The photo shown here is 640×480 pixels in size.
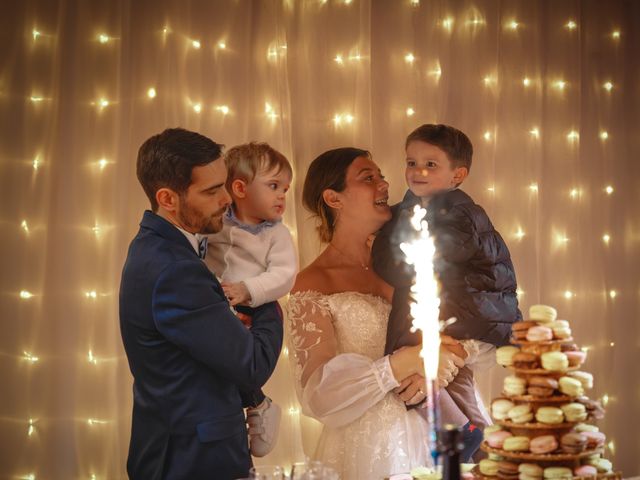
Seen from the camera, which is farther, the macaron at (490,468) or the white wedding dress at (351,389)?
the white wedding dress at (351,389)

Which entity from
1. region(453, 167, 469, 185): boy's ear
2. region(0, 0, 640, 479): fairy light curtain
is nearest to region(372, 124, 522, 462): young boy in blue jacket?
region(453, 167, 469, 185): boy's ear

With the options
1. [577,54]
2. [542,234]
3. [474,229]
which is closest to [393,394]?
[474,229]

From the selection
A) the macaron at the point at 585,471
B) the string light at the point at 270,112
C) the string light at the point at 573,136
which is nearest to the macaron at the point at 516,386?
the macaron at the point at 585,471

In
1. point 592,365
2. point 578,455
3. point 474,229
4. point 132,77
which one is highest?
point 132,77

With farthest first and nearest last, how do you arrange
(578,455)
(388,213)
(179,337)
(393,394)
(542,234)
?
(542,234)
(388,213)
(393,394)
(179,337)
(578,455)

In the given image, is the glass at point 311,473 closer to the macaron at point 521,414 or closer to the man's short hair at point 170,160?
the macaron at point 521,414

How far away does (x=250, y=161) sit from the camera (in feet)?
9.24

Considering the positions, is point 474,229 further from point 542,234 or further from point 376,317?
point 542,234

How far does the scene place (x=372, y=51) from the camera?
11.2 feet

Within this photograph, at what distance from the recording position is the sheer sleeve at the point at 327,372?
2.90 m

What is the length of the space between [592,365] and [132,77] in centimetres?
260

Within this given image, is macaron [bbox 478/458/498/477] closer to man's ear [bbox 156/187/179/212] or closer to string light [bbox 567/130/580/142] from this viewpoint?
man's ear [bbox 156/187/179/212]

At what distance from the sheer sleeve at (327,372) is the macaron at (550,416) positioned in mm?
872

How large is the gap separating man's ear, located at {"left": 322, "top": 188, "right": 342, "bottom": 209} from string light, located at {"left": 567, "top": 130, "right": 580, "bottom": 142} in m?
1.40
